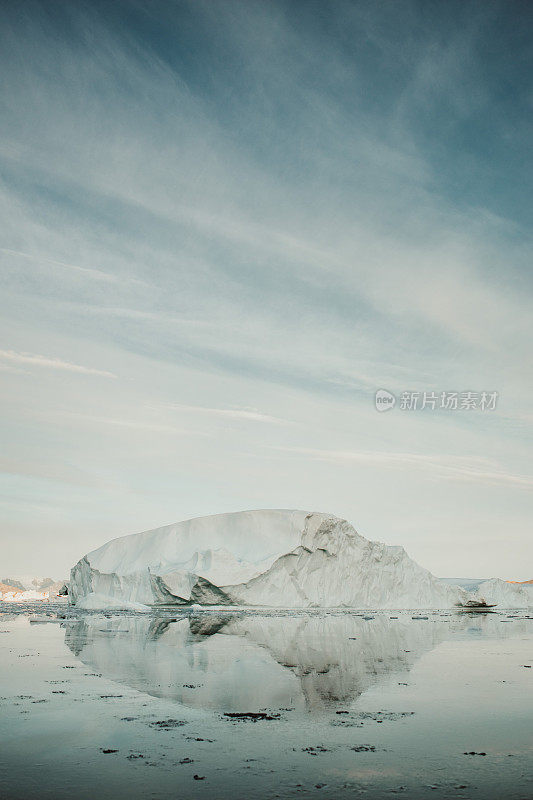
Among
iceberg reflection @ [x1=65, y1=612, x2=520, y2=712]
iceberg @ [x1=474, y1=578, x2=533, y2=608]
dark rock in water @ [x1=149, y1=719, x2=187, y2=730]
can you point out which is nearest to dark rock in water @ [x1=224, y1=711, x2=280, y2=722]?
iceberg reflection @ [x1=65, y1=612, x2=520, y2=712]

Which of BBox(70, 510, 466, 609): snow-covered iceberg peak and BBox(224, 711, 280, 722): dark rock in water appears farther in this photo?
BBox(70, 510, 466, 609): snow-covered iceberg peak

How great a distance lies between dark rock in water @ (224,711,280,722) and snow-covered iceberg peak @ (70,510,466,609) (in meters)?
28.9

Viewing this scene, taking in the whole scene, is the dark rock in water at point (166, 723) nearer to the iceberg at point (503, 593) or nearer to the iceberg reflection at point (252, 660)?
the iceberg reflection at point (252, 660)

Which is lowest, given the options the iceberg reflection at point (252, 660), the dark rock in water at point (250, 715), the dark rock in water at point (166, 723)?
the iceberg reflection at point (252, 660)

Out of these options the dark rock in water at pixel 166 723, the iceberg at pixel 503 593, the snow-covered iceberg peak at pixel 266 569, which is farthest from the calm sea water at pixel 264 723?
the iceberg at pixel 503 593

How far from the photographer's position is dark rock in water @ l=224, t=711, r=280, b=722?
24.6 ft

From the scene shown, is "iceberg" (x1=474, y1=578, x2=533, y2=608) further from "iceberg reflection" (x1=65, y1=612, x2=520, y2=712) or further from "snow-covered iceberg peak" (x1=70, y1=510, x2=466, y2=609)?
"iceberg reflection" (x1=65, y1=612, x2=520, y2=712)

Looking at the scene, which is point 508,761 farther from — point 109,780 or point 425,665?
point 425,665

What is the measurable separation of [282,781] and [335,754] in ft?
3.15

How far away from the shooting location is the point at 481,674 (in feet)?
37.7

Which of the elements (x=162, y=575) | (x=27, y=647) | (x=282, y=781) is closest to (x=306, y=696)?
(x=282, y=781)

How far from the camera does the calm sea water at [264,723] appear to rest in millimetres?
5074

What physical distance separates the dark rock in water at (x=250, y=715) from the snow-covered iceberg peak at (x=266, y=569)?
28932 millimetres

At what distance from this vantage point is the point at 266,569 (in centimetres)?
3672
